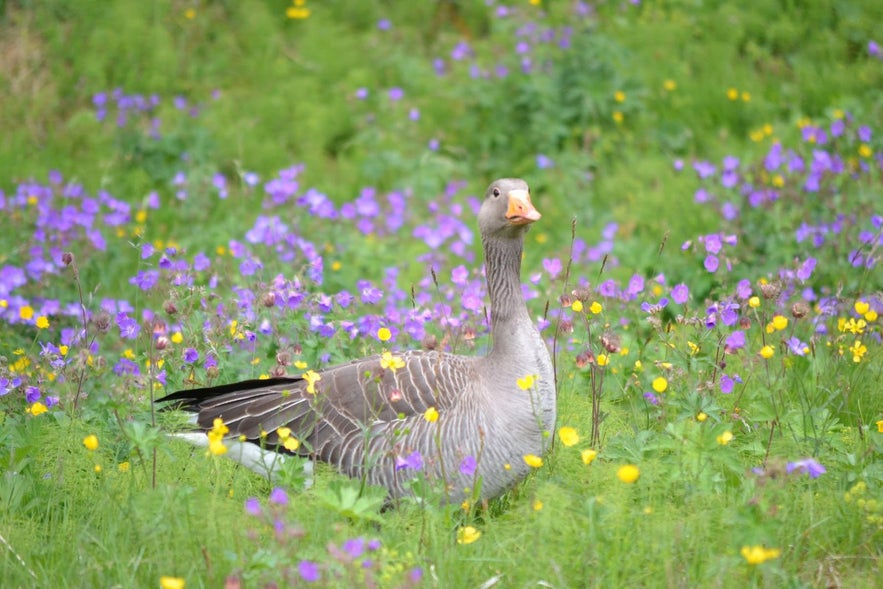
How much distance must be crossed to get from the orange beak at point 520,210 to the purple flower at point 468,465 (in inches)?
36.2

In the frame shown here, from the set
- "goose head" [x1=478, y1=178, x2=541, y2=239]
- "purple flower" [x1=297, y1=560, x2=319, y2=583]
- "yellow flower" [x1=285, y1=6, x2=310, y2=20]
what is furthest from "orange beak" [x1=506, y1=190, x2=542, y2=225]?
"yellow flower" [x1=285, y1=6, x2=310, y2=20]

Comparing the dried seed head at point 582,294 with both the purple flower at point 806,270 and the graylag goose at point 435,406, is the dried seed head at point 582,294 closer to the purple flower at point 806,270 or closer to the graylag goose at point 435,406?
the graylag goose at point 435,406

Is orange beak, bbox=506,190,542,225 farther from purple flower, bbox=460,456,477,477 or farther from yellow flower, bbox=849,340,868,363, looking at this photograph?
yellow flower, bbox=849,340,868,363

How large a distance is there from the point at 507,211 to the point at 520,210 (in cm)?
7

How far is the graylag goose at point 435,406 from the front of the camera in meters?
3.71

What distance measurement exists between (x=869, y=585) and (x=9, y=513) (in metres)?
3.01

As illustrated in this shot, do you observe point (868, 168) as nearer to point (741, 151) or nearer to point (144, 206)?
point (741, 151)

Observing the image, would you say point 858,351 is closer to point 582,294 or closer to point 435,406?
point 582,294

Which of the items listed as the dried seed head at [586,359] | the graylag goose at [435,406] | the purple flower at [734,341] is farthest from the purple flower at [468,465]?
the purple flower at [734,341]

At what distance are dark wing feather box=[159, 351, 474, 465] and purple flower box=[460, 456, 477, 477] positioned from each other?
301 mm

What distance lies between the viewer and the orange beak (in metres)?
3.80

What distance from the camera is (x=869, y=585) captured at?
3.27 m

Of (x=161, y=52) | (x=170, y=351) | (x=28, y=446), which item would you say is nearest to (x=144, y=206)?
(x=161, y=52)

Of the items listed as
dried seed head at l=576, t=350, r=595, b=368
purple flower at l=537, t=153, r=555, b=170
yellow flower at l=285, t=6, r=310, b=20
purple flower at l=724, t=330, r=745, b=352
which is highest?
yellow flower at l=285, t=6, r=310, b=20
